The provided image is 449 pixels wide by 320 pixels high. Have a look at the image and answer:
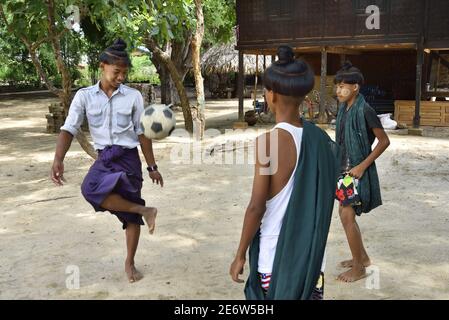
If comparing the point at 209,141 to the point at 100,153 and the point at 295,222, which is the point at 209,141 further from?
the point at 295,222

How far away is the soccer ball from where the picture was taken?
356 cm

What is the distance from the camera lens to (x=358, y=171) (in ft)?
11.9

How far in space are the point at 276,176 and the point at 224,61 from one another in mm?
23095

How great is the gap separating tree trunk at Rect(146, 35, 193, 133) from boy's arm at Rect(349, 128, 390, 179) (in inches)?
352

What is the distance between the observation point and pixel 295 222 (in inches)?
85.8

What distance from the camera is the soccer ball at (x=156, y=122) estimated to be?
3.56 metres

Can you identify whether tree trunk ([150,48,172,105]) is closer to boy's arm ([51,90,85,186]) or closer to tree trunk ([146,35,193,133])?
tree trunk ([146,35,193,133])

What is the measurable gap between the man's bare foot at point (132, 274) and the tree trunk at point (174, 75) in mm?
8633

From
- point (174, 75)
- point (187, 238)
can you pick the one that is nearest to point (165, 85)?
point (174, 75)

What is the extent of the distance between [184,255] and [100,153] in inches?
53.2

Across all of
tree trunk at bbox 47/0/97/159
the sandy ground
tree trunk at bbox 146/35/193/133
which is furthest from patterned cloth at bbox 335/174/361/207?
tree trunk at bbox 146/35/193/133

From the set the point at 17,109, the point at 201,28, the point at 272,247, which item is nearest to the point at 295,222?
Answer: the point at 272,247

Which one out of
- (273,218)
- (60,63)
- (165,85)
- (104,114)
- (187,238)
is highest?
(60,63)

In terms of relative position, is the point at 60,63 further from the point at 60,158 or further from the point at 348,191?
the point at 348,191
